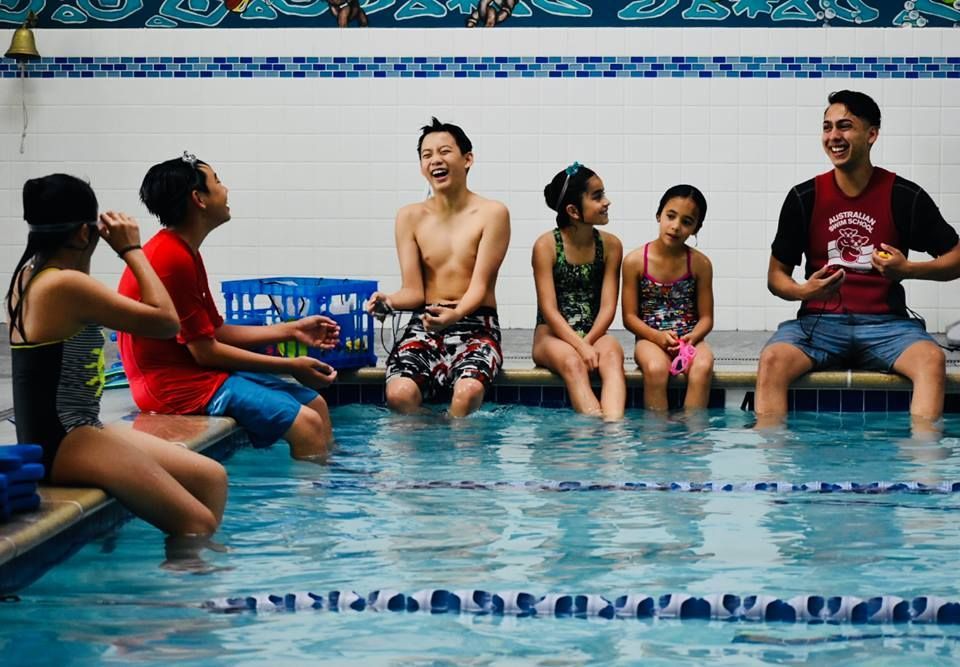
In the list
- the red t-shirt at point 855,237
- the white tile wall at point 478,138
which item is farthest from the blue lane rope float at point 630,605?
the white tile wall at point 478,138

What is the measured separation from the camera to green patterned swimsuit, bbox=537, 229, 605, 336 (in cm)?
761

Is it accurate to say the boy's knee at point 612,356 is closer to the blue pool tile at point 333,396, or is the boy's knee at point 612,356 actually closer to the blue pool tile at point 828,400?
the blue pool tile at point 828,400

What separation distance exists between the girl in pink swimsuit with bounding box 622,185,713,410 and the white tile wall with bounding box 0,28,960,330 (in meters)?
2.96

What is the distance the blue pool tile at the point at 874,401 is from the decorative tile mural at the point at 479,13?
372 centimetres

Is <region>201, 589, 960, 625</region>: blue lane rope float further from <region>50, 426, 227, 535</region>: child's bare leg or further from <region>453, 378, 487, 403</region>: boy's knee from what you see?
<region>453, 378, 487, 403</region>: boy's knee

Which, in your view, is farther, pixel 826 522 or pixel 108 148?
pixel 108 148

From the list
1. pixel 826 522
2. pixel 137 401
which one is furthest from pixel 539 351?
pixel 826 522

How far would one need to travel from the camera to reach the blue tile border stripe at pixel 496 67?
1020 centimetres

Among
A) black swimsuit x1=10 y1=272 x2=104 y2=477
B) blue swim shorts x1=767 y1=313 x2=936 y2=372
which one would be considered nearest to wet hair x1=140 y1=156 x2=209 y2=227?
black swimsuit x1=10 y1=272 x2=104 y2=477

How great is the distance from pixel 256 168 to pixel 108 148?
1044 millimetres

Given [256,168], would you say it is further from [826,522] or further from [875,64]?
[826,522]

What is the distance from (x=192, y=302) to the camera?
5.75 metres

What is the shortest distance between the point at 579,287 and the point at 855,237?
1362 mm

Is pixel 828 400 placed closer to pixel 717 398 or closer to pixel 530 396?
pixel 717 398
